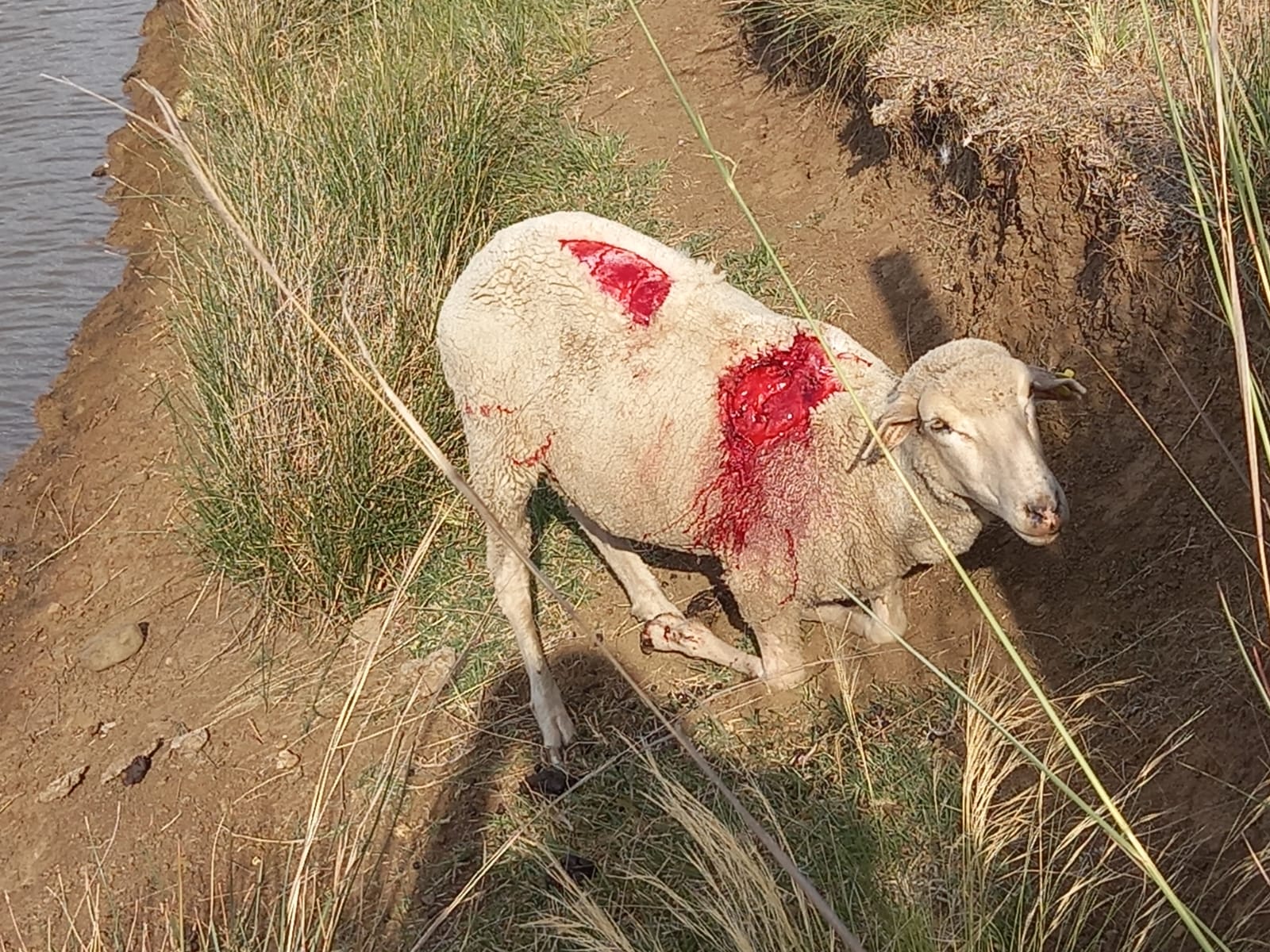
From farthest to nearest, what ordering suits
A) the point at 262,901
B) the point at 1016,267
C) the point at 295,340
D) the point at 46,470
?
1. the point at 46,470
2. the point at 295,340
3. the point at 1016,267
4. the point at 262,901

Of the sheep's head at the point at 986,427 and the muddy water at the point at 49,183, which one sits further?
the muddy water at the point at 49,183

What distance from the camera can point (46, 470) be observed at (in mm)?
6770

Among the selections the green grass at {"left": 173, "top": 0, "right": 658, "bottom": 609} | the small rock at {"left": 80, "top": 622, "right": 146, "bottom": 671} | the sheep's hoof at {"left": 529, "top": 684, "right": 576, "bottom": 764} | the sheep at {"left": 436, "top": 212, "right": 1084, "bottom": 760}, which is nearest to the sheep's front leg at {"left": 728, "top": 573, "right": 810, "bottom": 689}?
the sheep at {"left": 436, "top": 212, "right": 1084, "bottom": 760}

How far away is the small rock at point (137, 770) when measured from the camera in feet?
14.0

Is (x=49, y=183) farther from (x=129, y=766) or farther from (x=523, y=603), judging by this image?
(x=523, y=603)

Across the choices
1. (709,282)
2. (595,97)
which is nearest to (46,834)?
(709,282)

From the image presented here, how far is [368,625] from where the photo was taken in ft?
15.0

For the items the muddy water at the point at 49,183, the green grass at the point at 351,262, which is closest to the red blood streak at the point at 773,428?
the green grass at the point at 351,262

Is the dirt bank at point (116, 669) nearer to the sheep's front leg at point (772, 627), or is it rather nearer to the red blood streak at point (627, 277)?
the red blood streak at point (627, 277)

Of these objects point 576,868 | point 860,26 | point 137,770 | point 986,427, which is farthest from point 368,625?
point 860,26

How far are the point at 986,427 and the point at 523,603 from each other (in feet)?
5.94

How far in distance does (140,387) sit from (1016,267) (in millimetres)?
5187

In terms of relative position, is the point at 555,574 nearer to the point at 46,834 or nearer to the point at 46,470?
the point at 46,834

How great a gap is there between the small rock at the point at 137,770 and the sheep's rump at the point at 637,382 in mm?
1707
